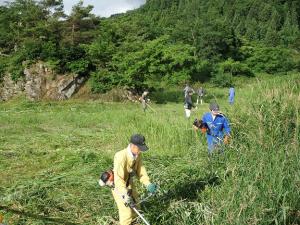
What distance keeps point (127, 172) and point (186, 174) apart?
1785mm

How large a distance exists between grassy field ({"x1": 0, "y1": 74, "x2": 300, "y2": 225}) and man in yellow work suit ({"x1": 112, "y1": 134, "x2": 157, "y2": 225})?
1.91 feet

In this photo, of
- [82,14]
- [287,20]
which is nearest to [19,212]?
[82,14]

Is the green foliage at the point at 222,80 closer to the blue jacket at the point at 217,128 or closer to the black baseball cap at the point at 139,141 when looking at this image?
the blue jacket at the point at 217,128

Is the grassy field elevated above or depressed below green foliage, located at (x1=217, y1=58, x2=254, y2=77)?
above

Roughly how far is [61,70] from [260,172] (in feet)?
65.3

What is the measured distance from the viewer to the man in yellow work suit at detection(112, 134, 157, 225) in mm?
4802

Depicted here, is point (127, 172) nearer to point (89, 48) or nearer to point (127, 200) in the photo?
point (127, 200)

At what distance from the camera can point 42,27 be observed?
24.1 meters

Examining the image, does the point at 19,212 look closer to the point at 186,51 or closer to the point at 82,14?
the point at 82,14

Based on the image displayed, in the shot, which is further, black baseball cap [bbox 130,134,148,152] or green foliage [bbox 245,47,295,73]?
green foliage [bbox 245,47,295,73]

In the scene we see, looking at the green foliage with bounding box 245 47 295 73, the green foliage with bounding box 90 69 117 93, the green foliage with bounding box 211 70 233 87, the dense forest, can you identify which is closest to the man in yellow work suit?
the dense forest

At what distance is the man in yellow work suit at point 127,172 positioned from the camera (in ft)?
15.8

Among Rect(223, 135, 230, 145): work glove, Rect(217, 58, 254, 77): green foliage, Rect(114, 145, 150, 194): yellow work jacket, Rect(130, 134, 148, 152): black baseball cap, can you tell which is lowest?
Rect(217, 58, 254, 77): green foliage

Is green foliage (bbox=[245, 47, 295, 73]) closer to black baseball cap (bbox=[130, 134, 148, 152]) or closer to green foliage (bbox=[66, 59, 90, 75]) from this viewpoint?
green foliage (bbox=[66, 59, 90, 75])
